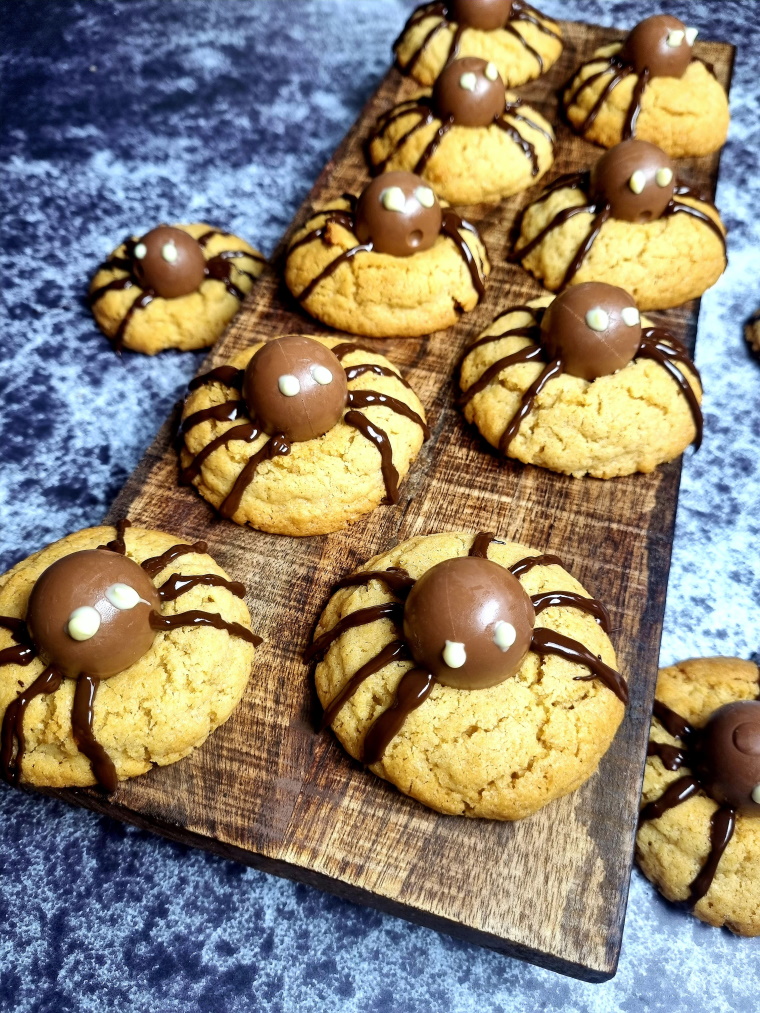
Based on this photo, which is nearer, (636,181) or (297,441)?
(297,441)

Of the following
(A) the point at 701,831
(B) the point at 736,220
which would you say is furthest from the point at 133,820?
(B) the point at 736,220

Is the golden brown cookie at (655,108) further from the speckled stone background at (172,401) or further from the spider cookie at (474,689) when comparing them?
the spider cookie at (474,689)

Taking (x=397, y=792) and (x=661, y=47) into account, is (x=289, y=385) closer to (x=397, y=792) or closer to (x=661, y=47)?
(x=397, y=792)

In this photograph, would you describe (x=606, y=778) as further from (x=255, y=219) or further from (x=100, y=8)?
(x=100, y=8)

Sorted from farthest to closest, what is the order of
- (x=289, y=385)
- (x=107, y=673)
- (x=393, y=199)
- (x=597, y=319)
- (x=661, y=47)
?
→ 1. (x=661, y=47)
2. (x=393, y=199)
3. (x=597, y=319)
4. (x=289, y=385)
5. (x=107, y=673)

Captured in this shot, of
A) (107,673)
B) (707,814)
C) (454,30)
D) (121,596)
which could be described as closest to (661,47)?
(454,30)

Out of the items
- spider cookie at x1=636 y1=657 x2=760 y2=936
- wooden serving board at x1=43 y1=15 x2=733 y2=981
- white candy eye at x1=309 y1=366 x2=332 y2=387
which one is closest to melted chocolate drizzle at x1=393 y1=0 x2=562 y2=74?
wooden serving board at x1=43 y1=15 x2=733 y2=981

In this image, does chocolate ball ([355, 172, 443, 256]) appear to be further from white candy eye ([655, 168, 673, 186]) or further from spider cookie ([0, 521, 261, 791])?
spider cookie ([0, 521, 261, 791])

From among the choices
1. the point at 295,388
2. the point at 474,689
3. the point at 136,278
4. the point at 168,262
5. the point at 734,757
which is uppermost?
the point at 295,388
